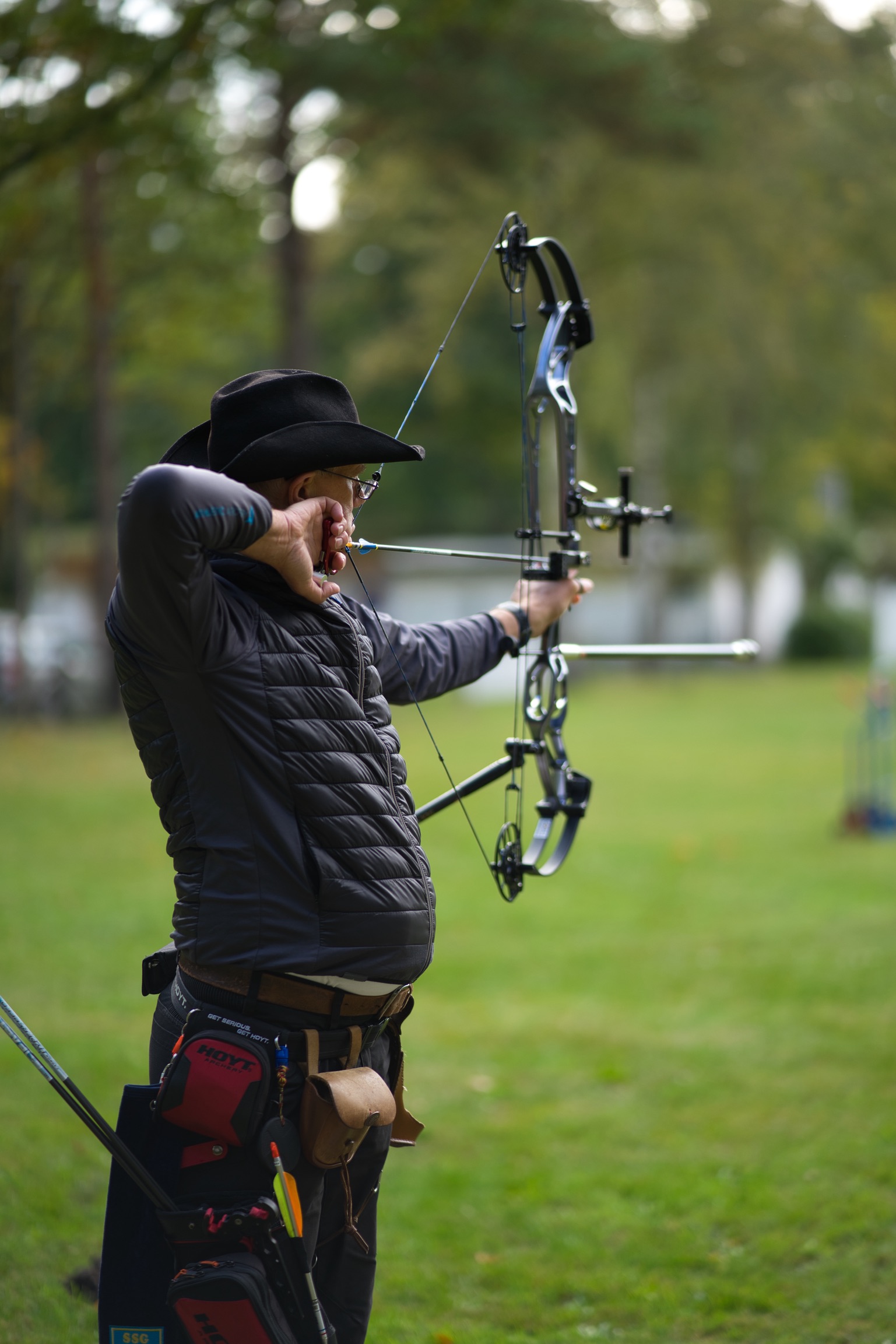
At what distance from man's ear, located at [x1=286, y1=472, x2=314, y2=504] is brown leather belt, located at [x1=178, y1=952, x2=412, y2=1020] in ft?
2.49

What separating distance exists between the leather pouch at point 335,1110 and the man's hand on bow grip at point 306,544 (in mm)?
740

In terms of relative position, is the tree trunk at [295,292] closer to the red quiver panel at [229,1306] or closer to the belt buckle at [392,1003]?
the belt buckle at [392,1003]

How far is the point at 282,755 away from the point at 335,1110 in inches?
23.0

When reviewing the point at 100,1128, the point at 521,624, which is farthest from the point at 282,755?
the point at 521,624

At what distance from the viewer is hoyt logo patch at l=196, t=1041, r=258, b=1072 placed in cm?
225

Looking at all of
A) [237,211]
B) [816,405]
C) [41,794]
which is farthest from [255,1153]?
[816,405]

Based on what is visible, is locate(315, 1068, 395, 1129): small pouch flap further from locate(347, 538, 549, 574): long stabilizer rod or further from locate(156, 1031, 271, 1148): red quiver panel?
locate(347, 538, 549, 574): long stabilizer rod

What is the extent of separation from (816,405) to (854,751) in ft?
51.9

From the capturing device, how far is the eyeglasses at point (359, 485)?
2.28 metres

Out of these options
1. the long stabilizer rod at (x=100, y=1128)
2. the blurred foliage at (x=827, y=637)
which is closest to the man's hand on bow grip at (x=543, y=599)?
the long stabilizer rod at (x=100, y=1128)

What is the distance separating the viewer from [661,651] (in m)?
3.20

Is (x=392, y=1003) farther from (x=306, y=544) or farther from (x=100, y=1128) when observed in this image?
(x=306, y=544)

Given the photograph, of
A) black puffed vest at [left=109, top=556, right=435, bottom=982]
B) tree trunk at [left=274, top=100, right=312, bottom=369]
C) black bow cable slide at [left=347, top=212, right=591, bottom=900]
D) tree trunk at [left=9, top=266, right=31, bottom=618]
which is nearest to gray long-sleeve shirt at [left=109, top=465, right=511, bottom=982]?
black puffed vest at [left=109, top=556, right=435, bottom=982]

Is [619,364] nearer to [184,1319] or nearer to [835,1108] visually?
[835,1108]
